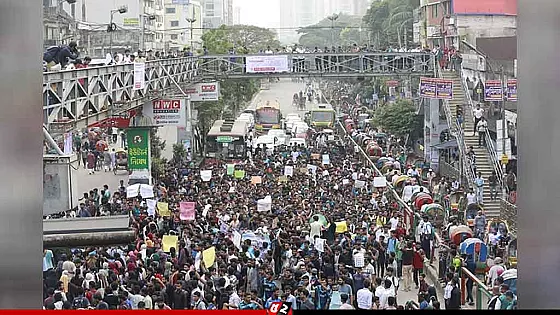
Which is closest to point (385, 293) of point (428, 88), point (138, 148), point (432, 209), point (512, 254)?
point (512, 254)

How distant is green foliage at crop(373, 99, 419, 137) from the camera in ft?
14.2

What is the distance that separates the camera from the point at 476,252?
3672 millimetres

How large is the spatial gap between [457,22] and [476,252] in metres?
1.40

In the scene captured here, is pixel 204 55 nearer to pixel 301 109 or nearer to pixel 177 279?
pixel 301 109

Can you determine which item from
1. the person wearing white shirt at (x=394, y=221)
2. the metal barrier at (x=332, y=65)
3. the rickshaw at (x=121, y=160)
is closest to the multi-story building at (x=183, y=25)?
the metal barrier at (x=332, y=65)

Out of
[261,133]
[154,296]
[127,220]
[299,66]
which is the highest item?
[299,66]

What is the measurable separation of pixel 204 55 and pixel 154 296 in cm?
170

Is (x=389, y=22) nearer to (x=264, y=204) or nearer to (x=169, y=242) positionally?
(x=264, y=204)

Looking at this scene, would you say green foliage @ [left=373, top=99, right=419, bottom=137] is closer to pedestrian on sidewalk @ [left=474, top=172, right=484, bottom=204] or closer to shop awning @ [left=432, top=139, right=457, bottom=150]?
shop awning @ [left=432, top=139, right=457, bottom=150]

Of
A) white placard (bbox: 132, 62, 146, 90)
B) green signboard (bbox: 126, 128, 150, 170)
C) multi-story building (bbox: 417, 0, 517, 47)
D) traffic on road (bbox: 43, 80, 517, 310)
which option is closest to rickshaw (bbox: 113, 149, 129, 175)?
green signboard (bbox: 126, 128, 150, 170)

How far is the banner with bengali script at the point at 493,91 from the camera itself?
13.7ft
